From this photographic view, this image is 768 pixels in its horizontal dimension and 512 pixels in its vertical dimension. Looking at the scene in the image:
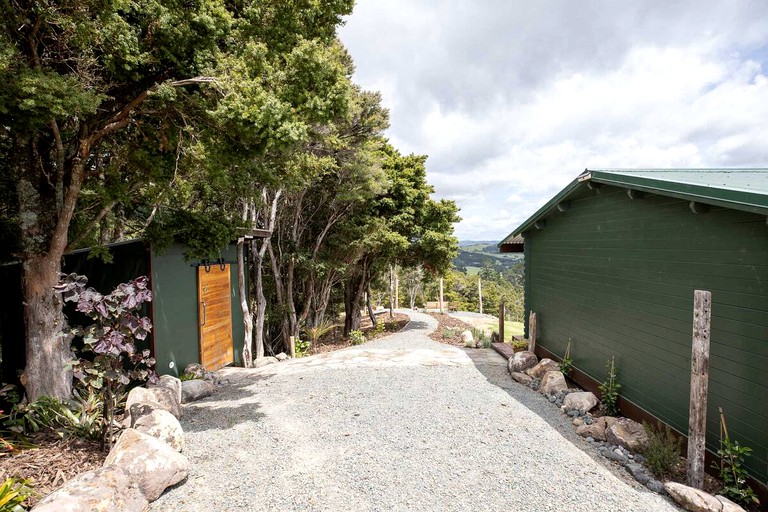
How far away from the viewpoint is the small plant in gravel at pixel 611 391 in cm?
479

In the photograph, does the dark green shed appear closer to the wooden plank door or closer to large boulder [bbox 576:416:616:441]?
large boulder [bbox 576:416:616:441]

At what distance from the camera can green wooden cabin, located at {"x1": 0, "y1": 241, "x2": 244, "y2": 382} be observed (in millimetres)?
4547

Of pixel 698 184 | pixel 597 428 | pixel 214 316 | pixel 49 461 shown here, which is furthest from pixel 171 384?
pixel 698 184

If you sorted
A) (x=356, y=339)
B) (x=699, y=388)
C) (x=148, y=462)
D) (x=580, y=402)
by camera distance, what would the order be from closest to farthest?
(x=148, y=462)
(x=699, y=388)
(x=580, y=402)
(x=356, y=339)

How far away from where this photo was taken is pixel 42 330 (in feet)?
12.4

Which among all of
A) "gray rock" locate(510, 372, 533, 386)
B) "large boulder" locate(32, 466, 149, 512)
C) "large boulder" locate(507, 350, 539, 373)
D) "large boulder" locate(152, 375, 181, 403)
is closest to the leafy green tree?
"large boulder" locate(152, 375, 181, 403)

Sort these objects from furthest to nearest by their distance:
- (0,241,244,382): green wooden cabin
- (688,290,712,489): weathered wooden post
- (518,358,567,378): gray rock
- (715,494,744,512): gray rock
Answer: (518,358,567,378): gray rock → (0,241,244,382): green wooden cabin → (688,290,712,489): weathered wooden post → (715,494,744,512): gray rock

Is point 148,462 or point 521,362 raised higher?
point 148,462

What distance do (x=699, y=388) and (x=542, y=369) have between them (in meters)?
3.39

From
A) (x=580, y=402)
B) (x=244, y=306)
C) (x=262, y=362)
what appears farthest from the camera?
(x=244, y=306)

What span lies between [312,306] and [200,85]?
9.53m

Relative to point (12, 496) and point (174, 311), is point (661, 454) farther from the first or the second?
point (174, 311)

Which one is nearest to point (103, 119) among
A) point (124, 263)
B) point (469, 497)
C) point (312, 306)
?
point (124, 263)

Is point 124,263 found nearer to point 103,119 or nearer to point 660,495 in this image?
point 103,119
